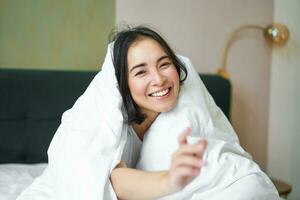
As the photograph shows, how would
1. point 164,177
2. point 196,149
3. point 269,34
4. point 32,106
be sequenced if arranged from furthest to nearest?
1. point 269,34
2. point 32,106
3. point 164,177
4. point 196,149

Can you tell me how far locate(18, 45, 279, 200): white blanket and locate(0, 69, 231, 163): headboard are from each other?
51 cm

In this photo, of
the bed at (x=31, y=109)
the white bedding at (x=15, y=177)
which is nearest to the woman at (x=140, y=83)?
the white bedding at (x=15, y=177)

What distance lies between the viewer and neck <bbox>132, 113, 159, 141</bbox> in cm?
129

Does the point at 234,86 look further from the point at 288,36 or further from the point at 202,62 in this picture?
the point at 288,36

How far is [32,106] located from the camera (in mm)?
1769

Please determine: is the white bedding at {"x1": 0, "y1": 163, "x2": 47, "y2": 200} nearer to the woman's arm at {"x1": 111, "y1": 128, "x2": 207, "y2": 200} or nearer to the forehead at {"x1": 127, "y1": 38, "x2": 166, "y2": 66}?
the woman's arm at {"x1": 111, "y1": 128, "x2": 207, "y2": 200}

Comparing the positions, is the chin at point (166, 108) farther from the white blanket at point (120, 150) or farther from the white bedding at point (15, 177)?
the white bedding at point (15, 177)

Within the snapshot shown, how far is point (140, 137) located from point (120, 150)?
22cm

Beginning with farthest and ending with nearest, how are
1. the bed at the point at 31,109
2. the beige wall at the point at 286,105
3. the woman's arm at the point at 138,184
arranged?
the beige wall at the point at 286,105 < the bed at the point at 31,109 < the woman's arm at the point at 138,184

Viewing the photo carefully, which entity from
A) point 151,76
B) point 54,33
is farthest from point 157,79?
point 54,33

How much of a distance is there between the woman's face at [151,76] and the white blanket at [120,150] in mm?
69

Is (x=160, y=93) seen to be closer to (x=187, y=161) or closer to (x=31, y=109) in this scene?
(x=187, y=161)

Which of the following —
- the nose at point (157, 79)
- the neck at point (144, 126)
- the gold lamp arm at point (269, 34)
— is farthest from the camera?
the gold lamp arm at point (269, 34)

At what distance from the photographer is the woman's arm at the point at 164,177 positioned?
0.70 metres
